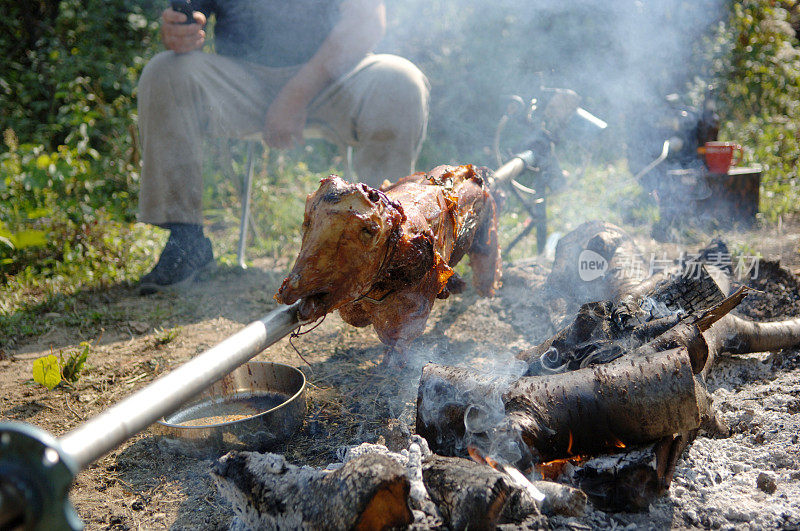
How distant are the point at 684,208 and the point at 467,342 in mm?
3343

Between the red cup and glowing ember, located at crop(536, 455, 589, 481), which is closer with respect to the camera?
glowing ember, located at crop(536, 455, 589, 481)

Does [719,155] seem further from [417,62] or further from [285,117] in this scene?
[285,117]

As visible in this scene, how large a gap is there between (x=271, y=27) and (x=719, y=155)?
167 inches

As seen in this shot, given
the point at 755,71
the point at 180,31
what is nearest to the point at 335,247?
the point at 180,31

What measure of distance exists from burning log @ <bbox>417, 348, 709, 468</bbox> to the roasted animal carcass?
0.55 meters

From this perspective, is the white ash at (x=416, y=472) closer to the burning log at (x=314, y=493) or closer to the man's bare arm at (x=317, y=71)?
the burning log at (x=314, y=493)

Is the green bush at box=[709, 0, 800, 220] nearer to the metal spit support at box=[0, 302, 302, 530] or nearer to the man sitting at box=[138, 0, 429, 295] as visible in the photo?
the man sitting at box=[138, 0, 429, 295]

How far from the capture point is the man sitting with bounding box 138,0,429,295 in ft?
12.8

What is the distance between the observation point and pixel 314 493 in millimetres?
1558

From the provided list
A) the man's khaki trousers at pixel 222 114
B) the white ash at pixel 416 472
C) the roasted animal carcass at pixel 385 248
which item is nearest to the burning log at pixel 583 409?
the white ash at pixel 416 472

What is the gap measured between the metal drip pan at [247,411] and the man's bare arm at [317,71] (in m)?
1.99

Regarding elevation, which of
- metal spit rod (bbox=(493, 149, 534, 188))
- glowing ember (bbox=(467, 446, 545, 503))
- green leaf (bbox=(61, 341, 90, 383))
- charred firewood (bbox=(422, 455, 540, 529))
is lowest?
green leaf (bbox=(61, 341, 90, 383))

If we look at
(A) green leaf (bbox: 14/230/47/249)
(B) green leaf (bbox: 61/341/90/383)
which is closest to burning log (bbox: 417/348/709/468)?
(B) green leaf (bbox: 61/341/90/383)

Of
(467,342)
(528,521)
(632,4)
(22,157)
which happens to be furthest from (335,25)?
(632,4)
